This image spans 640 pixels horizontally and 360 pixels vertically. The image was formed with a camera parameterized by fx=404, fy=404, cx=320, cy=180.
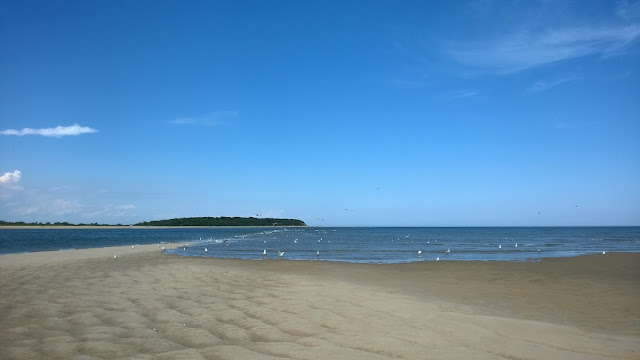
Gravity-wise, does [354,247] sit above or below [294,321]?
below

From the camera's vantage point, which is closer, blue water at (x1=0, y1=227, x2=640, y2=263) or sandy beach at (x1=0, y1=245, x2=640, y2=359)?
sandy beach at (x1=0, y1=245, x2=640, y2=359)

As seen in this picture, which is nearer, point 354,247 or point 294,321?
point 294,321

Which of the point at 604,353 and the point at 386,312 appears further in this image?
the point at 386,312

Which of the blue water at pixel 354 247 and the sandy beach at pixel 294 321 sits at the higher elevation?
the sandy beach at pixel 294 321

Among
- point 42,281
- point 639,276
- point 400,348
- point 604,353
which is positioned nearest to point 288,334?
point 400,348

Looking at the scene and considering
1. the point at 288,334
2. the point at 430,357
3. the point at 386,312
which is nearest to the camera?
the point at 430,357

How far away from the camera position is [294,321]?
914cm

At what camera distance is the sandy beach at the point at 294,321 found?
7129 mm

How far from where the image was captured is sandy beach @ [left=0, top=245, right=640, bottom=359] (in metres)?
7.13

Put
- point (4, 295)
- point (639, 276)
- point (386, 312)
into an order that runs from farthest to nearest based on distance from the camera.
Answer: point (639, 276), point (4, 295), point (386, 312)

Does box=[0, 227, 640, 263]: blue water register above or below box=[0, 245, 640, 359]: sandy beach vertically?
below

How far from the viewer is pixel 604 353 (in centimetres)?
763

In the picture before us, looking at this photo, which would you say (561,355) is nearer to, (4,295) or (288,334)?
(288,334)

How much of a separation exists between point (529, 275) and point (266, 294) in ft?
54.9
